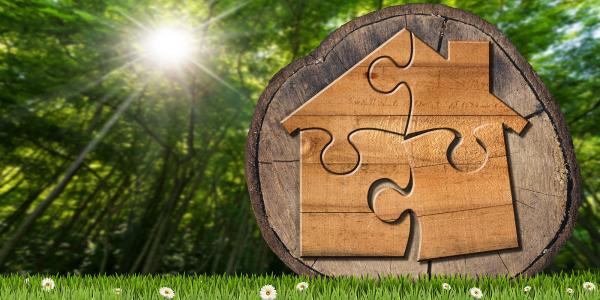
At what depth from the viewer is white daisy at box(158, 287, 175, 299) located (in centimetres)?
275

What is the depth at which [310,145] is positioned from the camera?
10.9 feet

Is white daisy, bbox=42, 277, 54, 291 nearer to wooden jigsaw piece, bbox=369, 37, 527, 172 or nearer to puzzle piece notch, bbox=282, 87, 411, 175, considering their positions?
puzzle piece notch, bbox=282, 87, 411, 175

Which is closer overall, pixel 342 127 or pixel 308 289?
pixel 308 289

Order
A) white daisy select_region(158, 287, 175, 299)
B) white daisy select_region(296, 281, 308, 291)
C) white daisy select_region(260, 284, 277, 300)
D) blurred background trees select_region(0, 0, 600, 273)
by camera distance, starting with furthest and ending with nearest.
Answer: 1. blurred background trees select_region(0, 0, 600, 273)
2. white daisy select_region(296, 281, 308, 291)
3. white daisy select_region(158, 287, 175, 299)
4. white daisy select_region(260, 284, 277, 300)

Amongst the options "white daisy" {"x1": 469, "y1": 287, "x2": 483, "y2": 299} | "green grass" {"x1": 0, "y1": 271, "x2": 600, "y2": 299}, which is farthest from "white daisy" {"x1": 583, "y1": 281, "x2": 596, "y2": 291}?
"white daisy" {"x1": 469, "y1": 287, "x2": 483, "y2": 299}

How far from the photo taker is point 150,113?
6988 millimetres

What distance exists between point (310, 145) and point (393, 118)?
0.52m

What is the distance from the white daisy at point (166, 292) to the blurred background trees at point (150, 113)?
353cm

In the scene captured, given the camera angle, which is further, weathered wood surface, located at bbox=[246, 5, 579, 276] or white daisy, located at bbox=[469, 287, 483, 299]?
weathered wood surface, located at bbox=[246, 5, 579, 276]

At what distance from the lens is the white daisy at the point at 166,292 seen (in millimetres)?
2754

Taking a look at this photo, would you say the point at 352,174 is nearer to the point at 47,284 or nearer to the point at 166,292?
the point at 166,292

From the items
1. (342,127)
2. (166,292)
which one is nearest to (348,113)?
(342,127)

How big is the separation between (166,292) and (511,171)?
208cm

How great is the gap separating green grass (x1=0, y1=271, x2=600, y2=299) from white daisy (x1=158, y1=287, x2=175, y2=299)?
0.04 metres
